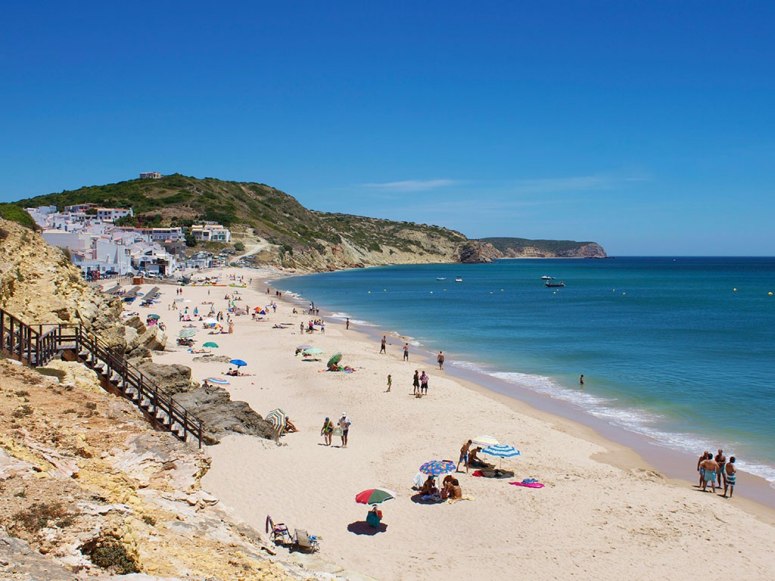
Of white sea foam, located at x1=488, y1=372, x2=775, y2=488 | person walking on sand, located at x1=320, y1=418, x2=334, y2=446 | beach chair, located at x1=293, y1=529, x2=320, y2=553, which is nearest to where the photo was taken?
beach chair, located at x1=293, y1=529, x2=320, y2=553

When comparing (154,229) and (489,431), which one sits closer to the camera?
(489,431)

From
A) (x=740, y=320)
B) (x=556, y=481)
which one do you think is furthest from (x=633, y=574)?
(x=740, y=320)

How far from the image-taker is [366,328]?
50906mm

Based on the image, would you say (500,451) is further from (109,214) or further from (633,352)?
(109,214)

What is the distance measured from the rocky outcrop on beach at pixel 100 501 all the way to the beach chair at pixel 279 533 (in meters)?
2.54

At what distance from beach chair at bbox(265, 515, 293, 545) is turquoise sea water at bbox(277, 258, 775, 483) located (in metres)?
14.0

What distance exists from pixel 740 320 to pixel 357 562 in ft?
183

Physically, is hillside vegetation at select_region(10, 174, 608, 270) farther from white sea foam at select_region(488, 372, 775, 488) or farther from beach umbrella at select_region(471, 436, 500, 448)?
beach umbrella at select_region(471, 436, 500, 448)

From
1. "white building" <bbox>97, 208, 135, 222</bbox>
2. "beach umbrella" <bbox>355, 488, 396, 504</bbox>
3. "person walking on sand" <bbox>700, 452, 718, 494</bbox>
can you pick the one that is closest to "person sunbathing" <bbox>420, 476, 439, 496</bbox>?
"beach umbrella" <bbox>355, 488, 396, 504</bbox>

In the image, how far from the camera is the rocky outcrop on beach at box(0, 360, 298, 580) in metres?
6.23

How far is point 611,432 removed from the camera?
21.9m

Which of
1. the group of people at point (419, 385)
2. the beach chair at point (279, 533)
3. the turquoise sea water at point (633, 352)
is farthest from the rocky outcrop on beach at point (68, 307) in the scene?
the turquoise sea water at point (633, 352)

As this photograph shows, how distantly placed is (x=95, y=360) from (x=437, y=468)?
9087 mm

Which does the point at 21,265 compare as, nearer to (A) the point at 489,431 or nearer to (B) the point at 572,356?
(A) the point at 489,431
